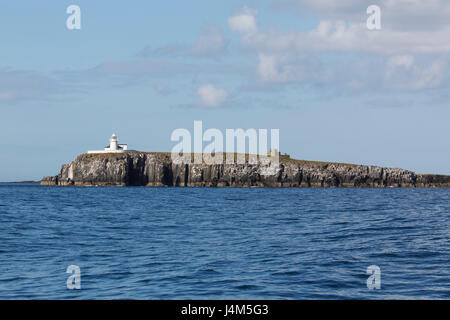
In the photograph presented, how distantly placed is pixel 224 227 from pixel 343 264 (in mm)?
16502

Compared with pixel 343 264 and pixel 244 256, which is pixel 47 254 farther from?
pixel 343 264

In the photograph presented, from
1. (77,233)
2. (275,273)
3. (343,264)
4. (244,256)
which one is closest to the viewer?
(275,273)

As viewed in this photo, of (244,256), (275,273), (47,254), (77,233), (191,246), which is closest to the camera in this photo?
(275,273)
